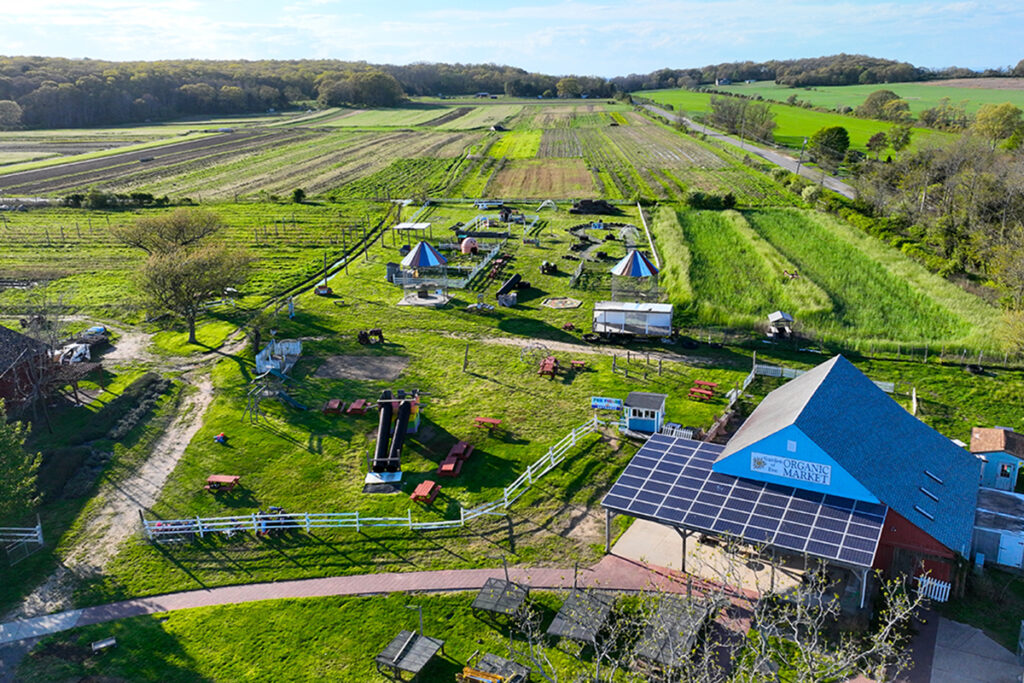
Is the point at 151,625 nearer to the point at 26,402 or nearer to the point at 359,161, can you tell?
the point at 26,402

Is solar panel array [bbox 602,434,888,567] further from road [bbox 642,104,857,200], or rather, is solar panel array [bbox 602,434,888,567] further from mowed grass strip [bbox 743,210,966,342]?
road [bbox 642,104,857,200]

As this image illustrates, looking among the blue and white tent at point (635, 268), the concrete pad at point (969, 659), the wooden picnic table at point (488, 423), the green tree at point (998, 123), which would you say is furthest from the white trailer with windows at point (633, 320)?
the green tree at point (998, 123)

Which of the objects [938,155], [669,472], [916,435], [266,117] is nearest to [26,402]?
[669,472]

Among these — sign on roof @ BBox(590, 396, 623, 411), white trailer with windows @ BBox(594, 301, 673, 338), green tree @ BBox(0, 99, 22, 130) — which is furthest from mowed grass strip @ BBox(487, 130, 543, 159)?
green tree @ BBox(0, 99, 22, 130)

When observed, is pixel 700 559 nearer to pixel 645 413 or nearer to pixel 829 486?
pixel 829 486

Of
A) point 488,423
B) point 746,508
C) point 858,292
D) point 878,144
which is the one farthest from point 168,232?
point 878,144

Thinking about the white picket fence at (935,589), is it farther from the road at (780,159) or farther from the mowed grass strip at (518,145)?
the mowed grass strip at (518,145)
